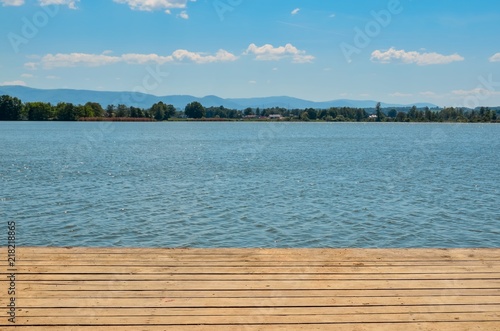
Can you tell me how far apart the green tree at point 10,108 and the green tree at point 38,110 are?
3286 mm

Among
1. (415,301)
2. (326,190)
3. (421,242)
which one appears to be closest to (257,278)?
(415,301)

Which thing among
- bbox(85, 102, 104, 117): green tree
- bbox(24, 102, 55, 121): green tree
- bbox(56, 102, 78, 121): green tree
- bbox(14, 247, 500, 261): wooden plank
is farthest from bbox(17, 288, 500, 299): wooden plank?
bbox(24, 102, 55, 121): green tree

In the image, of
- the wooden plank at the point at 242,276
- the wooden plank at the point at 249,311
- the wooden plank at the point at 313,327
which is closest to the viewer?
the wooden plank at the point at 313,327

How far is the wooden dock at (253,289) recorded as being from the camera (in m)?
5.21

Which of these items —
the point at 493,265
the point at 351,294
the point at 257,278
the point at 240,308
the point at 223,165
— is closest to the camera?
the point at 240,308

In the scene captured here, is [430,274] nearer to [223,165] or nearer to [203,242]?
[203,242]

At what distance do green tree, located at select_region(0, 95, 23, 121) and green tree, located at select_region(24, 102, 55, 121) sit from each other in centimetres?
329

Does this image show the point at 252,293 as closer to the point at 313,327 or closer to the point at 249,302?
the point at 249,302

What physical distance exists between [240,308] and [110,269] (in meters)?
2.12

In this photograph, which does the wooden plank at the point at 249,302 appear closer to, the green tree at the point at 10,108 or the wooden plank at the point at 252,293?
the wooden plank at the point at 252,293

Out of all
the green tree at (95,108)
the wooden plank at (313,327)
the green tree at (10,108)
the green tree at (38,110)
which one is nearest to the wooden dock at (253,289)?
the wooden plank at (313,327)

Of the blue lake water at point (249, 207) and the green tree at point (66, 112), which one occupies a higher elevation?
the green tree at point (66, 112)

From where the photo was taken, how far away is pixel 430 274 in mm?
6578

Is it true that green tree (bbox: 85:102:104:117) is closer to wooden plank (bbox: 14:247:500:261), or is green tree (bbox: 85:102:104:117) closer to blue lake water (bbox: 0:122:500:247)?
blue lake water (bbox: 0:122:500:247)
